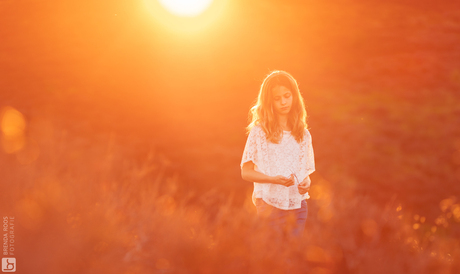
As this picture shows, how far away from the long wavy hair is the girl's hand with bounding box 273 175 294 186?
253 mm

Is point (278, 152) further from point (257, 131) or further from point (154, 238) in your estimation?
point (154, 238)

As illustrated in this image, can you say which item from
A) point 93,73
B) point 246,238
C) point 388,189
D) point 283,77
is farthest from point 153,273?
point 93,73

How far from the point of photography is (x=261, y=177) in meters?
2.24

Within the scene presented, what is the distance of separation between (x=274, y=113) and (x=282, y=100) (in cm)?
9

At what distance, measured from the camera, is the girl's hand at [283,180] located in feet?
7.10

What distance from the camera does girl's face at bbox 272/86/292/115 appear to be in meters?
2.32

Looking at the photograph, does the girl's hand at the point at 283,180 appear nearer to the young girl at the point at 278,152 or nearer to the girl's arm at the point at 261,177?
the girl's arm at the point at 261,177

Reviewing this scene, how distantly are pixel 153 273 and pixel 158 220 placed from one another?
489mm

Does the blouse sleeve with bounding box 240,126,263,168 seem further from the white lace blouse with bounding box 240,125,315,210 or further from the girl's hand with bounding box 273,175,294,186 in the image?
the girl's hand with bounding box 273,175,294,186

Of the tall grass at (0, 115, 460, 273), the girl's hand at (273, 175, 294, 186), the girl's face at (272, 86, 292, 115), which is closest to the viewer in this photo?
the girl's hand at (273, 175, 294, 186)

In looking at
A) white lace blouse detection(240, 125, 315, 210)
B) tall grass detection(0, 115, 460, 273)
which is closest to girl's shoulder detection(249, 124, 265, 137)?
white lace blouse detection(240, 125, 315, 210)

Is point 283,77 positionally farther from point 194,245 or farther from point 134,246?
point 134,246

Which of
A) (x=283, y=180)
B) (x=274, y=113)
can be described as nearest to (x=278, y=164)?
(x=283, y=180)

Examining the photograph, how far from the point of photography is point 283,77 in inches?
93.6
